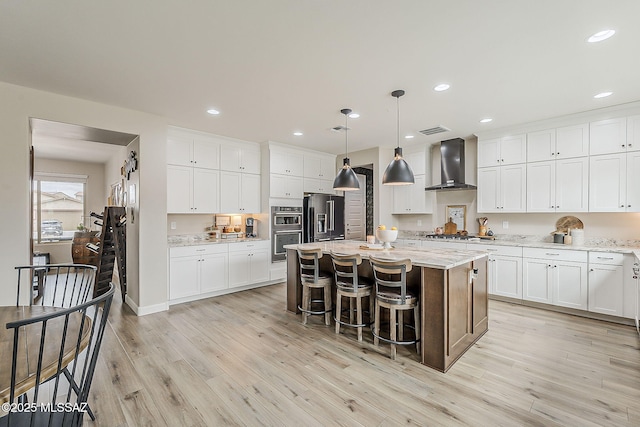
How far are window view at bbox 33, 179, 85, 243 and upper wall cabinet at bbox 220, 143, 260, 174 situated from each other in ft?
16.1

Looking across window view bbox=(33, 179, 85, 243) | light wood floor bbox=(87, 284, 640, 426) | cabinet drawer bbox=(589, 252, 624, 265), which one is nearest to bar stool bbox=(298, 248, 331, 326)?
light wood floor bbox=(87, 284, 640, 426)

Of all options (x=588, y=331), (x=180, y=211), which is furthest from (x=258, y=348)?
(x=588, y=331)

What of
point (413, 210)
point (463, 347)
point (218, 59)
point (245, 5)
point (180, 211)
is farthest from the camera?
point (413, 210)

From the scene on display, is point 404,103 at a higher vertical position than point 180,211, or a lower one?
higher

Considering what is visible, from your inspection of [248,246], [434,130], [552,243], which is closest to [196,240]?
[248,246]

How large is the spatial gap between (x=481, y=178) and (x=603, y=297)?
7.31 ft

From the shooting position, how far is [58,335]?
1359 millimetres

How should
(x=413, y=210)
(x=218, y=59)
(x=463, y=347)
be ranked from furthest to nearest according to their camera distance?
(x=413, y=210) < (x=463, y=347) < (x=218, y=59)

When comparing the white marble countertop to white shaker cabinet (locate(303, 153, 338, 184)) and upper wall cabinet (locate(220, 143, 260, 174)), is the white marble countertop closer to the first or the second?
white shaker cabinet (locate(303, 153, 338, 184))

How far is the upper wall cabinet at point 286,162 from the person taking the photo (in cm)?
554

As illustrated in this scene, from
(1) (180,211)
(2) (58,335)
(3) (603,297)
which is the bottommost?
(3) (603,297)

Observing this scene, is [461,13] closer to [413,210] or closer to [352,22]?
[352,22]

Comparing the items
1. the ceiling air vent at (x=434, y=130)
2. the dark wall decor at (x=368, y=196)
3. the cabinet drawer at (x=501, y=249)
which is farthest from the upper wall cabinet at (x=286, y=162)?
the cabinet drawer at (x=501, y=249)

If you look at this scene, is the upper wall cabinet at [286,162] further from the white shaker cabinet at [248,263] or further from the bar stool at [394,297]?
the bar stool at [394,297]
